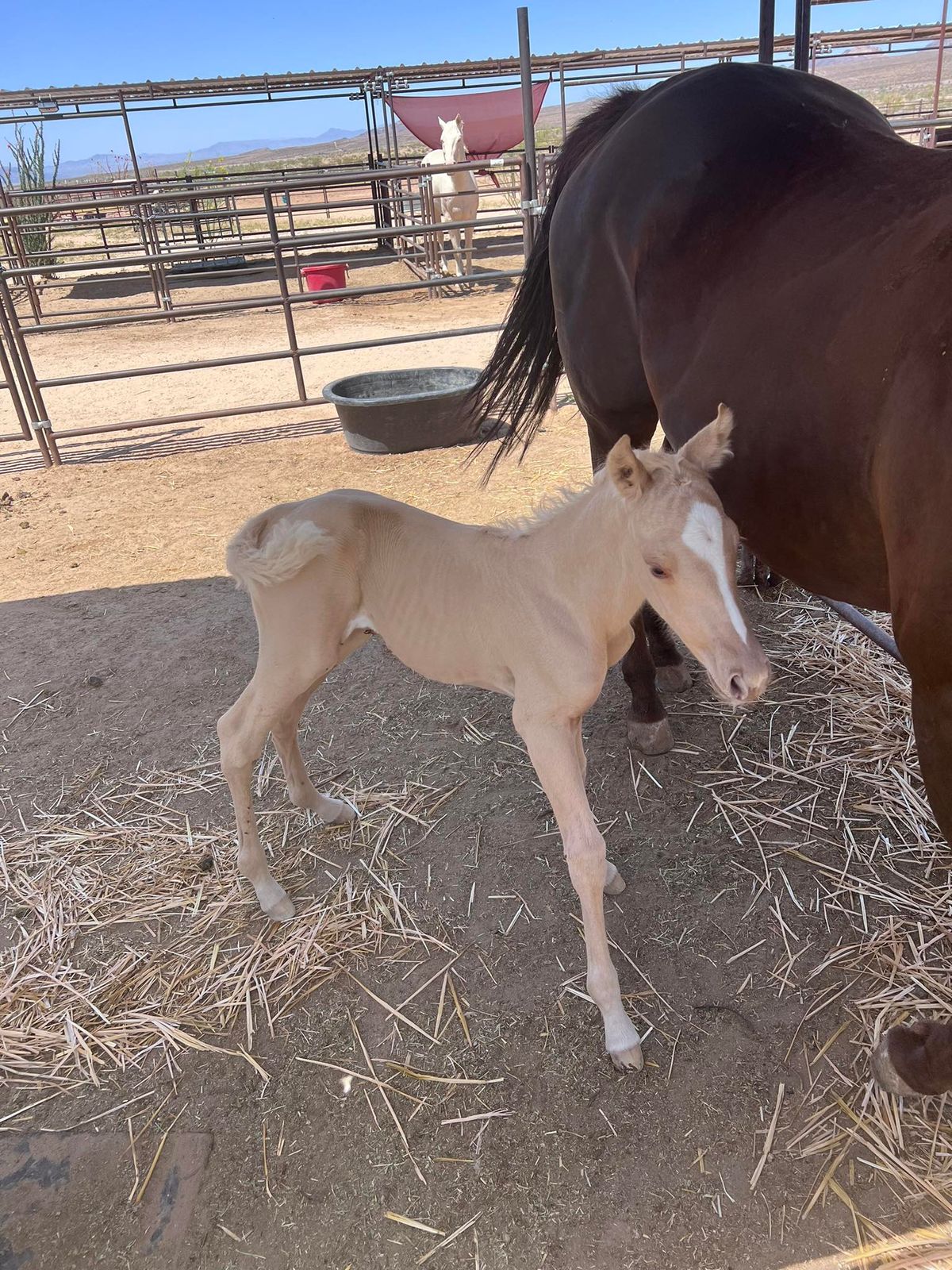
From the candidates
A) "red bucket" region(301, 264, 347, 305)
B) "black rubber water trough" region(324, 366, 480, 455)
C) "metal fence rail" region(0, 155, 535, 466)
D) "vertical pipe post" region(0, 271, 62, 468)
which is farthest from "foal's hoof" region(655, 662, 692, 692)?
"red bucket" region(301, 264, 347, 305)

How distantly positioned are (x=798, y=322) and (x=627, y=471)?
514 mm

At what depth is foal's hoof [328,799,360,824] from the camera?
2.40m

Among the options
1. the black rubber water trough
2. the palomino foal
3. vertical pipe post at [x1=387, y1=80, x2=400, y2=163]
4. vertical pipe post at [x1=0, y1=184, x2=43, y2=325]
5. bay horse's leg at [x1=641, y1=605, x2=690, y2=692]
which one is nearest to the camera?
the palomino foal

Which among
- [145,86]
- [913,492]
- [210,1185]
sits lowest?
[210,1185]

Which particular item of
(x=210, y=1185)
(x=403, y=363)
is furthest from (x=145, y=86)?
(x=210, y=1185)

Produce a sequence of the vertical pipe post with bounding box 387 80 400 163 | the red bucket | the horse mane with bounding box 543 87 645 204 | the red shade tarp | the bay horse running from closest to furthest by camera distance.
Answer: the bay horse → the horse mane with bounding box 543 87 645 204 → the red bucket → the vertical pipe post with bounding box 387 80 400 163 → the red shade tarp

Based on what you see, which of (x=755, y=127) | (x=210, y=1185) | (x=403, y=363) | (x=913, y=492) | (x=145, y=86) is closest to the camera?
(x=913, y=492)

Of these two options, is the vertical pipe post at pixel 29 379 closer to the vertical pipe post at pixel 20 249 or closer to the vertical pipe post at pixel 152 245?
the vertical pipe post at pixel 20 249

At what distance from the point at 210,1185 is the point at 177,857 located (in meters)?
0.95

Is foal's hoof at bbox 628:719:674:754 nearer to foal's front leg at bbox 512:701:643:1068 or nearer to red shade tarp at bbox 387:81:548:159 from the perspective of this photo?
foal's front leg at bbox 512:701:643:1068

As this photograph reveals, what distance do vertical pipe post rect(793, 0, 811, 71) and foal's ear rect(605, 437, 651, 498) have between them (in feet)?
5.76

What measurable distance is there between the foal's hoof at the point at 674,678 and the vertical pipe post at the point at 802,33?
71.3 inches

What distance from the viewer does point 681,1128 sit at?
158 centimetres

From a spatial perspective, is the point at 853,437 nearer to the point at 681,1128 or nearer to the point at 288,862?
the point at 681,1128
